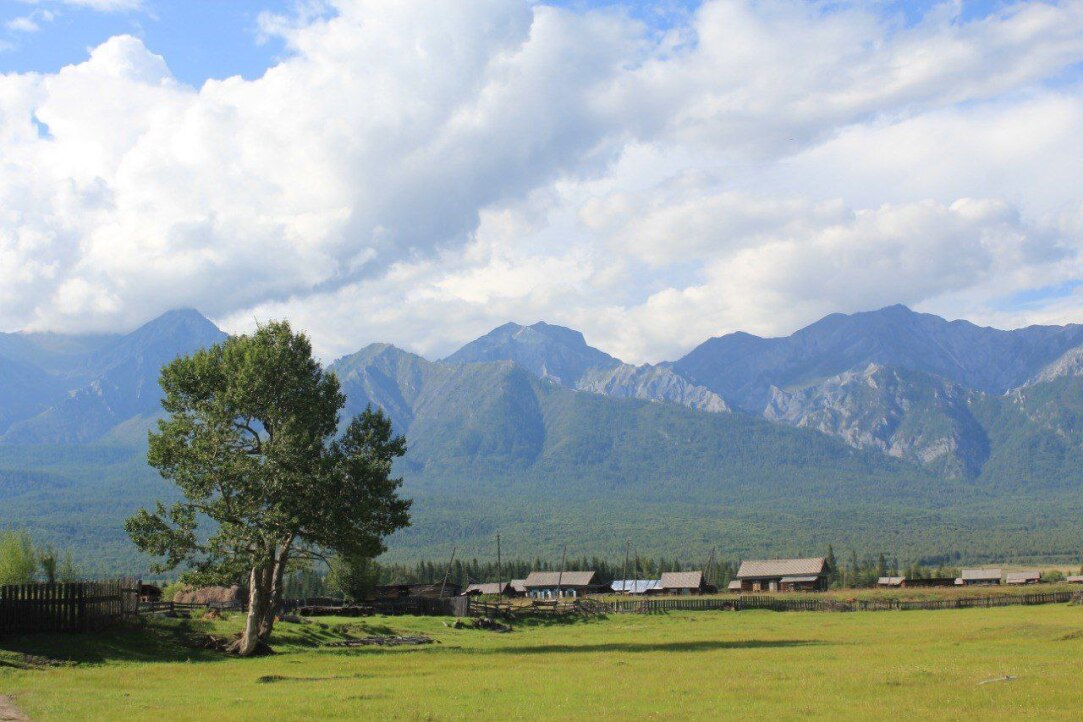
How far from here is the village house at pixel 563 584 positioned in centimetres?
17775

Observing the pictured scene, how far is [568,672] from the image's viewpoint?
126 ft

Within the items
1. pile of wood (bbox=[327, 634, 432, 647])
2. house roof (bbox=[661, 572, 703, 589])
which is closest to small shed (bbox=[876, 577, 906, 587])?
house roof (bbox=[661, 572, 703, 589])

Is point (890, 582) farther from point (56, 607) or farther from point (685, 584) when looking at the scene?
point (56, 607)

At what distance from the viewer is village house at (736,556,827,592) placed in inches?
6678

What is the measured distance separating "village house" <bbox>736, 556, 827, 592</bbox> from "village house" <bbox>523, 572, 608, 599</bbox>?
2655 centimetres

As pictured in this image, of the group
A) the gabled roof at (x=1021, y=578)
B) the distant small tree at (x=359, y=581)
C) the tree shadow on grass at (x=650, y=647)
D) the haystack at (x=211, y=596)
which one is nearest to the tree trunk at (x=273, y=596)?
the tree shadow on grass at (x=650, y=647)

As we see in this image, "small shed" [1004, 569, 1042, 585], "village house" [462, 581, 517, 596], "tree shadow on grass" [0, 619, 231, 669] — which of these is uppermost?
"tree shadow on grass" [0, 619, 231, 669]

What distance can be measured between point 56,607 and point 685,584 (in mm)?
135482

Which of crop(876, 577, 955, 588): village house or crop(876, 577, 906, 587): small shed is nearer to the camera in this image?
crop(876, 577, 955, 588): village house

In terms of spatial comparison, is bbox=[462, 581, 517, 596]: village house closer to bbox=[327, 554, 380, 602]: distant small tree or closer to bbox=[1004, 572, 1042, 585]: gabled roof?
bbox=[327, 554, 380, 602]: distant small tree

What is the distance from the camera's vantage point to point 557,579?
182m

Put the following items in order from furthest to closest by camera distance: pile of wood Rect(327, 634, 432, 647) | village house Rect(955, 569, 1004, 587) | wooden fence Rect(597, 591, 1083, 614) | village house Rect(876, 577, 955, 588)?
village house Rect(955, 569, 1004, 587) < village house Rect(876, 577, 955, 588) < wooden fence Rect(597, 591, 1083, 614) < pile of wood Rect(327, 634, 432, 647)

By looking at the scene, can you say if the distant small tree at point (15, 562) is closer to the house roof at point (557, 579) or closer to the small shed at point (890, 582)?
the house roof at point (557, 579)

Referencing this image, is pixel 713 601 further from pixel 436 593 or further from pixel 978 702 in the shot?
pixel 978 702
